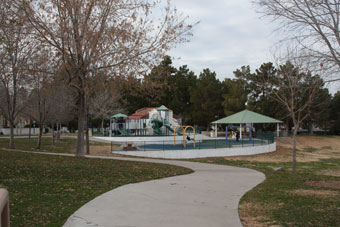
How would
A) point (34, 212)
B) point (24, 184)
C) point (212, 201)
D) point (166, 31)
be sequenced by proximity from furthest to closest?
point (166, 31)
point (24, 184)
point (212, 201)
point (34, 212)

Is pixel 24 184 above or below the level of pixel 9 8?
below

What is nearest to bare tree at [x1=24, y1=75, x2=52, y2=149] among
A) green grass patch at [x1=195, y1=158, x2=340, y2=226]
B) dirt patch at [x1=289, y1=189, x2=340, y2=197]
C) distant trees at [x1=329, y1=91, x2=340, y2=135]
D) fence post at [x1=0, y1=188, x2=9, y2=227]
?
green grass patch at [x1=195, y1=158, x2=340, y2=226]

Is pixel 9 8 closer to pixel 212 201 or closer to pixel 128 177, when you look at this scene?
pixel 128 177

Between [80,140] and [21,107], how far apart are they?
13.9 m

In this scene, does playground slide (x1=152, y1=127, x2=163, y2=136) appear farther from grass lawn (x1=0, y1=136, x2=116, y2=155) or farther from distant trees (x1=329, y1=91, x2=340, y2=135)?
distant trees (x1=329, y1=91, x2=340, y2=135)

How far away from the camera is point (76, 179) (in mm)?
11234

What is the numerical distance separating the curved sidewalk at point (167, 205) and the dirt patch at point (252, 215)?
0.15 meters

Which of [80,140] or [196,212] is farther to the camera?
[80,140]

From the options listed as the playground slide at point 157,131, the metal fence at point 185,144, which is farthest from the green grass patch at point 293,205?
the playground slide at point 157,131

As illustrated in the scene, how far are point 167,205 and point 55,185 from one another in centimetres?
362

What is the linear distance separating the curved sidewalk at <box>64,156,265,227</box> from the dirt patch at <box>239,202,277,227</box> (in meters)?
0.15

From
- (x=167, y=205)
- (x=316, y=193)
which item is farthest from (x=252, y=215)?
(x=316, y=193)

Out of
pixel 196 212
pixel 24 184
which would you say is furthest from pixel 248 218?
pixel 24 184

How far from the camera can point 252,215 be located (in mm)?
7324
